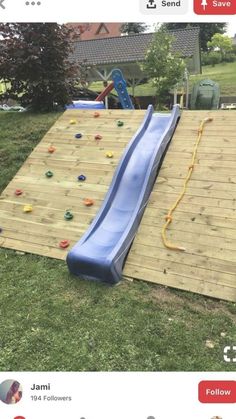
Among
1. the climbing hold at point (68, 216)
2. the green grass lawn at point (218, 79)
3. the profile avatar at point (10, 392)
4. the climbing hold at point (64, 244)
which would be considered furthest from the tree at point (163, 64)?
the profile avatar at point (10, 392)

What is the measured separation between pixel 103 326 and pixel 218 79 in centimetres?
2958

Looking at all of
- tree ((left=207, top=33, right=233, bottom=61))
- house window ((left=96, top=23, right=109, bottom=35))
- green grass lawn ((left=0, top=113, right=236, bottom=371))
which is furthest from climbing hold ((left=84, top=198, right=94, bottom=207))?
house window ((left=96, top=23, right=109, bottom=35))

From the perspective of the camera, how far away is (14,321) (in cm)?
423

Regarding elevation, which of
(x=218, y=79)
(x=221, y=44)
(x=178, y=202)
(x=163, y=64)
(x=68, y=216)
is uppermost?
(x=178, y=202)

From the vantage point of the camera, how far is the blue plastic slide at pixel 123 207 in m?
4.82

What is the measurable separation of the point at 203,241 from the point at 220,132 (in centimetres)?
250

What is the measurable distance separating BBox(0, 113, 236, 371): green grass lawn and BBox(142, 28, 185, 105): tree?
13.6 meters

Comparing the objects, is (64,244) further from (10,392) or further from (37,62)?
(37,62)

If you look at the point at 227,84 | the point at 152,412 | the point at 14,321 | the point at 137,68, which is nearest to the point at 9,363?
the point at 14,321

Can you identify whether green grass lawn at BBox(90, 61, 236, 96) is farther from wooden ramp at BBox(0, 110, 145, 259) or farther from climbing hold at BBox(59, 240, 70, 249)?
climbing hold at BBox(59, 240, 70, 249)

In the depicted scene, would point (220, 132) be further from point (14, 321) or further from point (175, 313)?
point (14, 321)

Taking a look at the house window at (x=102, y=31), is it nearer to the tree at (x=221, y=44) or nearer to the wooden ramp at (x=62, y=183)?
the tree at (x=221, y=44)

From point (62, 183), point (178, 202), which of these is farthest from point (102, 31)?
point (178, 202)

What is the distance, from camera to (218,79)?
30.2m
